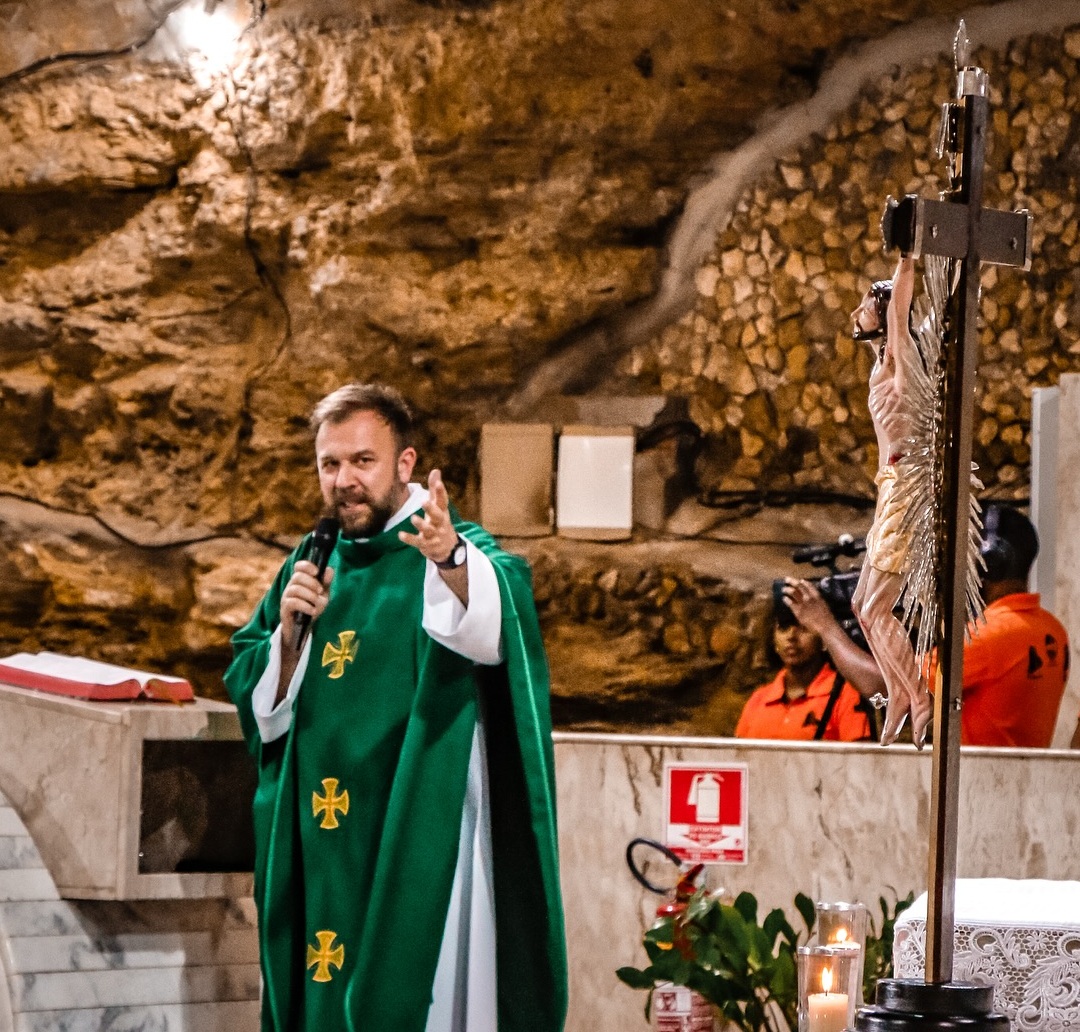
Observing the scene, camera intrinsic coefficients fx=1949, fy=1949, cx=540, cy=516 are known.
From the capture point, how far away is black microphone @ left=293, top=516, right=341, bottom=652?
4.30 metres

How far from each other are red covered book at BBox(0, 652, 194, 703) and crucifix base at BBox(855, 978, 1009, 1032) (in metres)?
2.84

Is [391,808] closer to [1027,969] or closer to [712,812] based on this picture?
[712,812]

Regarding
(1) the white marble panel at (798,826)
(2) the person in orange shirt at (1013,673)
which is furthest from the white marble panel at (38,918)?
(2) the person in orange shirt at (1013,673)

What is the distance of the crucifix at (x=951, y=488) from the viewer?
6.49 feet

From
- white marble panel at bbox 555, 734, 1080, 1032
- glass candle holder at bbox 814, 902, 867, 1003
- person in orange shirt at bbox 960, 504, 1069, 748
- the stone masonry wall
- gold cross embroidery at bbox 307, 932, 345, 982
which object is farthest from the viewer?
the stone masonry wall

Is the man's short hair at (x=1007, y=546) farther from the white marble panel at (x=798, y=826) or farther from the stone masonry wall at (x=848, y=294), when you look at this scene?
the stone masonry wall at (x=848, y=294)

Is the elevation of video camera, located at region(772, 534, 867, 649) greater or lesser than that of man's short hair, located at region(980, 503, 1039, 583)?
lesser

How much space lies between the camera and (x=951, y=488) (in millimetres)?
2057

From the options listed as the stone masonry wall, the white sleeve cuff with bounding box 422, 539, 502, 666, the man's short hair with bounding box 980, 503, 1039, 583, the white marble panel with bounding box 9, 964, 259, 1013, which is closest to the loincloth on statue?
the white sleeve cuff with bounding box 422, 539, 502, 666

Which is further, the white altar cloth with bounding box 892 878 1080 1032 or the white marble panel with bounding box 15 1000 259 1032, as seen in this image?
the white marble panel with bounding box 15 1000 259 1032

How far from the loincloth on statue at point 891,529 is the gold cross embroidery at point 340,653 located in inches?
95.0

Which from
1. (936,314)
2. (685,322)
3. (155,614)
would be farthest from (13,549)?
(936,314)

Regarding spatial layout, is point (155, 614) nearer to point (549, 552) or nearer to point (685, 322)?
point (549, 552)

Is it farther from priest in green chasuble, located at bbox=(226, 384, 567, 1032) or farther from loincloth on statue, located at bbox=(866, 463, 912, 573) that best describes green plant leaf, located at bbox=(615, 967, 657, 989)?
loincloth on statue, located at bbox=(866, 463, 912, 573)
